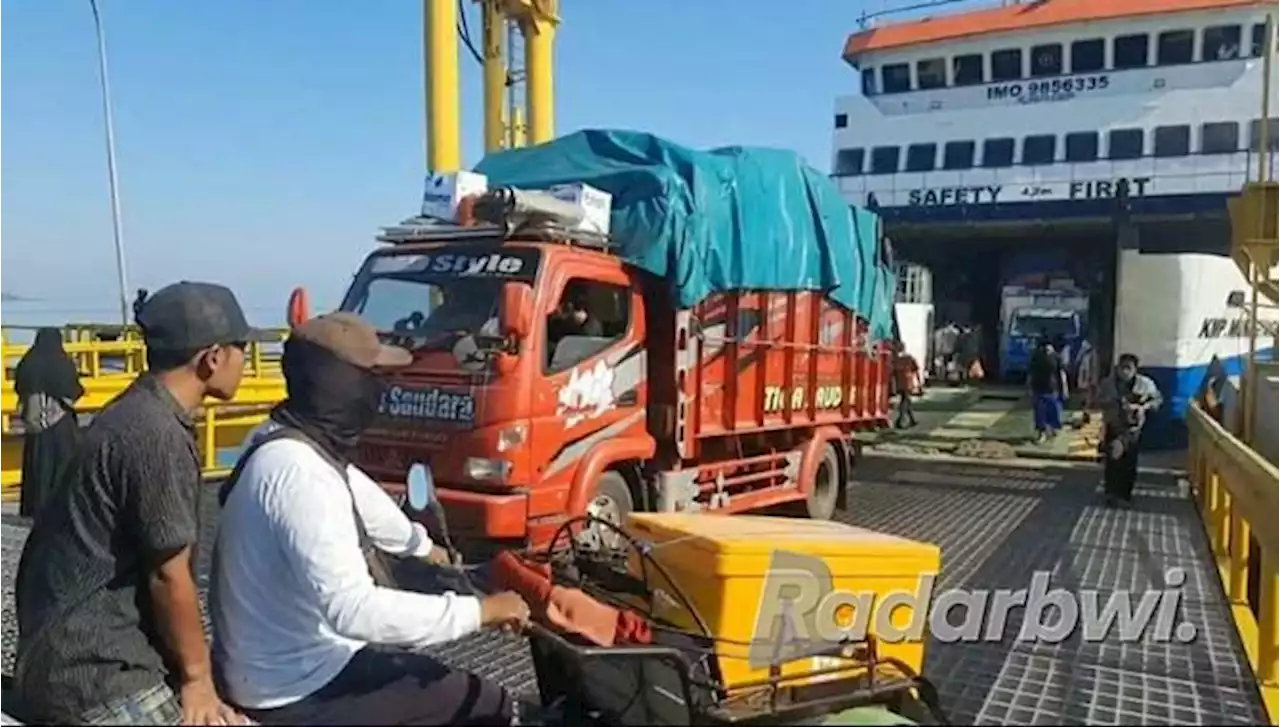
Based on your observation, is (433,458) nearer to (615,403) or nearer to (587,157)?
(615,403)

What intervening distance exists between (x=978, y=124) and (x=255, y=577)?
23128 millimetres

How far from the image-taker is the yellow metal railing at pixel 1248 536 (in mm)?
4289

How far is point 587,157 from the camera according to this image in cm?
807

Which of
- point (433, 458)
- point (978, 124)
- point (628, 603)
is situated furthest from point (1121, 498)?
point (978, 124)

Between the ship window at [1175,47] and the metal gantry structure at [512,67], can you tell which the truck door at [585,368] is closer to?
the metal gantry structure at [512,67]

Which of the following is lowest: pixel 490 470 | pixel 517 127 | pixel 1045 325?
pixel 490 470

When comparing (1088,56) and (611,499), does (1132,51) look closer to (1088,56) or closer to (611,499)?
(1088,56)

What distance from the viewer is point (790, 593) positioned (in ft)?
9.65

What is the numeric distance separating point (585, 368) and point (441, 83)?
8120mm

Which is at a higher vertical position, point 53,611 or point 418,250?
point 418,250

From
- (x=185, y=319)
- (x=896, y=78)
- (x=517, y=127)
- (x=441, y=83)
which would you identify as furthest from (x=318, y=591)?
(x=896, y=78)

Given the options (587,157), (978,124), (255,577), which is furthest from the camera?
(978,124)

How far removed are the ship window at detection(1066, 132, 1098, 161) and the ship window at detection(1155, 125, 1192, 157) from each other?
118cm

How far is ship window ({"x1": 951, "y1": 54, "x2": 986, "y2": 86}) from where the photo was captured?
2325 centimetres
